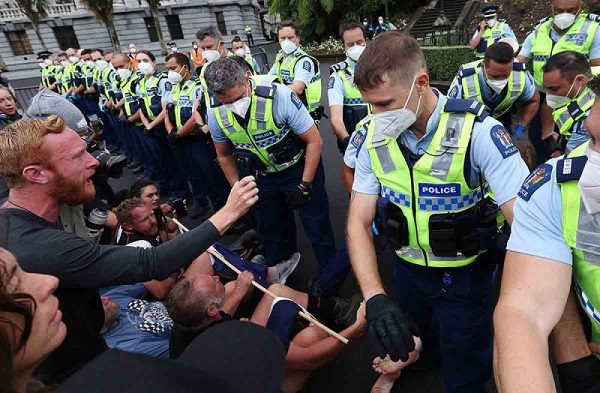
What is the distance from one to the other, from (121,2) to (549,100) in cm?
3430

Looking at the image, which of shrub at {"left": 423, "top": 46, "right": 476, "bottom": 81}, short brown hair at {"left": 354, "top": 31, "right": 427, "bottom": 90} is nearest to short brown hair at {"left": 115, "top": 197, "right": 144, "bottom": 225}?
short brown hair at {"left": 354, "top": 31, "right": 427, "bottom": 90}

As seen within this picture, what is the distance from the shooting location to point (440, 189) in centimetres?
162

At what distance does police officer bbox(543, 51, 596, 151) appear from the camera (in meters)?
2.98

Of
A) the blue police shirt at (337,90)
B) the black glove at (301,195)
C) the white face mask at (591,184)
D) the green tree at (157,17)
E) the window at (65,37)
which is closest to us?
the white face mask at (591,184)

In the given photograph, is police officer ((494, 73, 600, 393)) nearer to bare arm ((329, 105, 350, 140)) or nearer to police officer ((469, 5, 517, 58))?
bare arm ((329, 105, 350, 140))

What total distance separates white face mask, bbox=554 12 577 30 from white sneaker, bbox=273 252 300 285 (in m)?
3.95

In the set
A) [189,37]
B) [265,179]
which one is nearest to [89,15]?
[189,37]

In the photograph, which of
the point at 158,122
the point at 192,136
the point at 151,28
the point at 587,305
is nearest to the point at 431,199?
the point at 587,305

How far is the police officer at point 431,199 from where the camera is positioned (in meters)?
1.53

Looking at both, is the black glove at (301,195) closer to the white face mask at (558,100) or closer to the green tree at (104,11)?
the white face mask at (558,100)

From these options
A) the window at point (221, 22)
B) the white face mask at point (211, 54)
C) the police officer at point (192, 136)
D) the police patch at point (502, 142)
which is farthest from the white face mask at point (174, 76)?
the window at point (221, 22)

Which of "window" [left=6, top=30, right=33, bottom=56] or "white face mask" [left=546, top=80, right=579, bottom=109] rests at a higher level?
"window" [left=6, top=30, right=33, bottom=56]

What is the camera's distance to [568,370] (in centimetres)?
119

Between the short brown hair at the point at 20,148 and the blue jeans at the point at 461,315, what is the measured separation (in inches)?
68.0
